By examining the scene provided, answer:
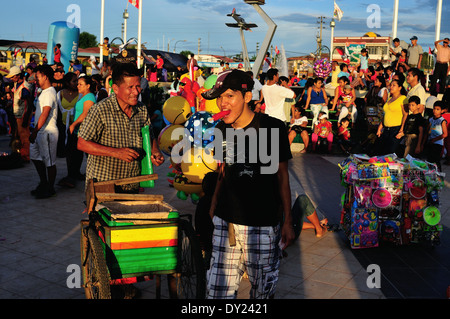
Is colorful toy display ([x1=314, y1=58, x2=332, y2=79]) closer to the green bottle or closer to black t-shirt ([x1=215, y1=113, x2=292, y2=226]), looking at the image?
the green bottle

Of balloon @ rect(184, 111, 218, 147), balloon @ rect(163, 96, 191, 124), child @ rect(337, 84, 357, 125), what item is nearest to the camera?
balloon @ rect(184, 111, 218, 147)

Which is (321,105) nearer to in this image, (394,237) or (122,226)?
(394,237)

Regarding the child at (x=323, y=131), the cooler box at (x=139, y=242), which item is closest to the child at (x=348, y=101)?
the child at (x=323, y=131)

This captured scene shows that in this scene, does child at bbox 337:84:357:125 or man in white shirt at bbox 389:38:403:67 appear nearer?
child at bbox 337:84:357:125

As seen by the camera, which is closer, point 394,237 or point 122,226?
point 122,226

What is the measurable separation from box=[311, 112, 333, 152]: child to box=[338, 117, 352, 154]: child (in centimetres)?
33

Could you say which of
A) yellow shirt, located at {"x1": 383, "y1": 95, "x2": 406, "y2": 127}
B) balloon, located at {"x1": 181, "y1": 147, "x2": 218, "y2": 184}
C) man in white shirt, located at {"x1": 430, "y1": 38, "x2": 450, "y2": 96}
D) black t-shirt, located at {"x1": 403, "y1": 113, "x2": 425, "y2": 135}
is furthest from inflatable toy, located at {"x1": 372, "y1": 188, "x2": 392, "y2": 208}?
man in white shirt, located at {"x1": 430, "y1": 38, "x2": 450, "y2": 96}

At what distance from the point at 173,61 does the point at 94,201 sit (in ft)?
151

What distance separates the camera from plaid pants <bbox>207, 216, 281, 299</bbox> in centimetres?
310

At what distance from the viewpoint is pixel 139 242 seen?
10.6 feet

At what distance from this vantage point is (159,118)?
570 inches

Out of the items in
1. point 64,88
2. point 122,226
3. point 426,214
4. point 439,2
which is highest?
point 439,2

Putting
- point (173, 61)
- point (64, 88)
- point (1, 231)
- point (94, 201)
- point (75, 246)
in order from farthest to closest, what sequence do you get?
point (173, 61), point (64, 88), point (1, 231), point (75, 246), point (94, 201)

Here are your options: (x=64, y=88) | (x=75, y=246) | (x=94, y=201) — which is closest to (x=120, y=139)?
(x=94, y=201)
